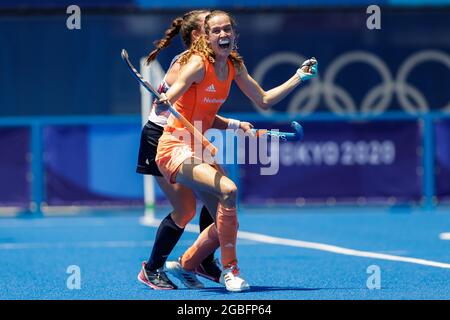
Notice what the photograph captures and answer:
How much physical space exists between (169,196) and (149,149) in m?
0.39

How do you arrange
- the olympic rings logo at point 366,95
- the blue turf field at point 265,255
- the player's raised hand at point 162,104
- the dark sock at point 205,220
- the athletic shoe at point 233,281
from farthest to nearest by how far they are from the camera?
1. the olympic rings logo at point 366,95
2. the dark sock at point 205,220
3. the blue turf field at point 265,255
4. the athletic shoe at point 233,281
5. the player's raised hand at point 162,104

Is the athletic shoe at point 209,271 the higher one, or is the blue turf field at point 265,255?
the athletic shoe at point 209,271

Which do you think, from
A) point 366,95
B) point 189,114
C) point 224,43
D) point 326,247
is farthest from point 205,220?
point 366,95

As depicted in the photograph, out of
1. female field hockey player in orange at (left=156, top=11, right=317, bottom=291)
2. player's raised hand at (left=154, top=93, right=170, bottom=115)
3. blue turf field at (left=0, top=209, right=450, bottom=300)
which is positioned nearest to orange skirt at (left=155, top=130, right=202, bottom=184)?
female field hockey player in orange at (left=156, top=11, right=317, bottom=291)

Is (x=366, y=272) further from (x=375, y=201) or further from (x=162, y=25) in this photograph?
(x=162, y=25)

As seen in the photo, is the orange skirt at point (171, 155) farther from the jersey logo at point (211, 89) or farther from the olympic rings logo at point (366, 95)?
the olympic rings logo at point (366, 95)

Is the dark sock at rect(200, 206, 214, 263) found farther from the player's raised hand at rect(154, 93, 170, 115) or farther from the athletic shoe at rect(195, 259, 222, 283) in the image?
the player's raised hand at rect(154, 93, 170, 115)

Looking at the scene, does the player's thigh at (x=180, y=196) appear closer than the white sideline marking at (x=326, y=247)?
Yes

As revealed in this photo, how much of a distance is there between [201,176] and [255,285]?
1.22 meters

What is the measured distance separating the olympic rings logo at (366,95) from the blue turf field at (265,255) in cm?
328

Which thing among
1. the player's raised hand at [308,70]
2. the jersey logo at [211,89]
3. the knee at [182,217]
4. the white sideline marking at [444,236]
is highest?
the player's raised hand at [308,70]

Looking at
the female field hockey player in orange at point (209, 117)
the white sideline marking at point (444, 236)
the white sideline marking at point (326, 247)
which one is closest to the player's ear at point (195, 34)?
the female field hockey player in orange at point (209, 117)

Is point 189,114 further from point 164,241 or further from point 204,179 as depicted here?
point 164,241

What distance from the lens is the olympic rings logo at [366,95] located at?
829 inches
